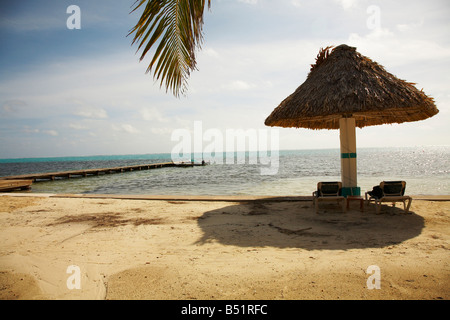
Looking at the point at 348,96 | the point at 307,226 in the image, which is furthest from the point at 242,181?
the point at 307,226

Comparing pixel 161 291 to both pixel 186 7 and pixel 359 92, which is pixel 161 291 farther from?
pixel 359 92

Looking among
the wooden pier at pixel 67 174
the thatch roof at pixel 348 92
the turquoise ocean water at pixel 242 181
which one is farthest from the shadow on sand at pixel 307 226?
the wooden pier at pixel 67 174

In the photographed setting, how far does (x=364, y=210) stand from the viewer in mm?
6410

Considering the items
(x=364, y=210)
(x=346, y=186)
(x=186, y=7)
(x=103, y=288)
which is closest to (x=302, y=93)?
(x=346, y=186)

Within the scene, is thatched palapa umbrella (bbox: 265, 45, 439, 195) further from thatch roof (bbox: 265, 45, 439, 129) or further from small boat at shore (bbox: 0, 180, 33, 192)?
small boat at shore (bbox: 0, 180, 33, 192)

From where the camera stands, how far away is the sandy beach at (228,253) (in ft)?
9.11

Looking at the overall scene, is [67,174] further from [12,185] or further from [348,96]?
[348,96]

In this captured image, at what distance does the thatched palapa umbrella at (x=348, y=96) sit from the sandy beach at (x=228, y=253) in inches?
76.4

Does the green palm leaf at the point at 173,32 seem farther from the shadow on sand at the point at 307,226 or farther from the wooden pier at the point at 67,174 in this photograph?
the wooden pier at the point at 67,174

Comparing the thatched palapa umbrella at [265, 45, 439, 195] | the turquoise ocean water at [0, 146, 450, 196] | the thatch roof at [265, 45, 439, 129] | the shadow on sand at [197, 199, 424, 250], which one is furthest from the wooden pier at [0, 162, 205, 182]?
the thatched palapa umbrella at [265, 45, 439, 195]

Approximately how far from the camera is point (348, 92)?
6.29 metres

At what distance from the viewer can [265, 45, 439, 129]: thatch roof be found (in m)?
6.13

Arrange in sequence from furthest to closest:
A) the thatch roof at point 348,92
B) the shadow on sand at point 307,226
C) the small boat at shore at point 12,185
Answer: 1. the small boat at shore at point 12,185
2. the thatch roof at point 348,92
3. the shadow on sand at point 307,226

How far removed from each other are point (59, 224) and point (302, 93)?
6.63 m
